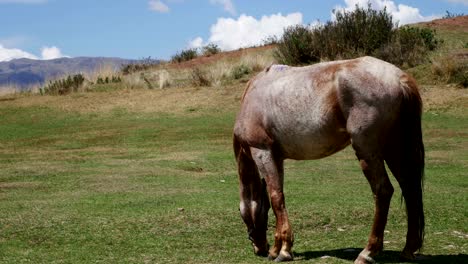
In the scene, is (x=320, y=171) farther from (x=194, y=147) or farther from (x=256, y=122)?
(x=256, y=122)

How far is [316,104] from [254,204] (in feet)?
4.23

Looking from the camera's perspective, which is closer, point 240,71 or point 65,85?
point 240,71

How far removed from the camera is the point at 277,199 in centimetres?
820

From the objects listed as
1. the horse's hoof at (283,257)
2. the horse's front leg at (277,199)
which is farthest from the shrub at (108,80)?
the horse's hoof at (283,257)

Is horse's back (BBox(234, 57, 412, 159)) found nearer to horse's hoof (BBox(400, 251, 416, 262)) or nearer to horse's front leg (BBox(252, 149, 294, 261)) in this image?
horse's front leg (BBox(252, 149, 294, 261))

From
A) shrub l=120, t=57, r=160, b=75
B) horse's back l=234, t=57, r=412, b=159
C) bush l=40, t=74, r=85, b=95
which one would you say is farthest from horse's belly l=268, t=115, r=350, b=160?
shrub l=120, t=57, r=160, b=75

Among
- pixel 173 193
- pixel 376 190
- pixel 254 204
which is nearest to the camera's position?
pixel 376 190

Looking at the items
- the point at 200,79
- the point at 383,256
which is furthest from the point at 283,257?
the point at 200,79

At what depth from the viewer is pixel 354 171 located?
15711 mm

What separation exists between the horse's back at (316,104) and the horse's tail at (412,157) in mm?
131

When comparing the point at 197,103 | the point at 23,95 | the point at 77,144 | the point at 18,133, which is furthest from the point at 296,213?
the point at 23,95

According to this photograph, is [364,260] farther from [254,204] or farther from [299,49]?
[299,49]

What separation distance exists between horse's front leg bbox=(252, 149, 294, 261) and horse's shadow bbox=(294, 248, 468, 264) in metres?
0.26

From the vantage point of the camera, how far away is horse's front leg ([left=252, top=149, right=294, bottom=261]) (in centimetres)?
805
